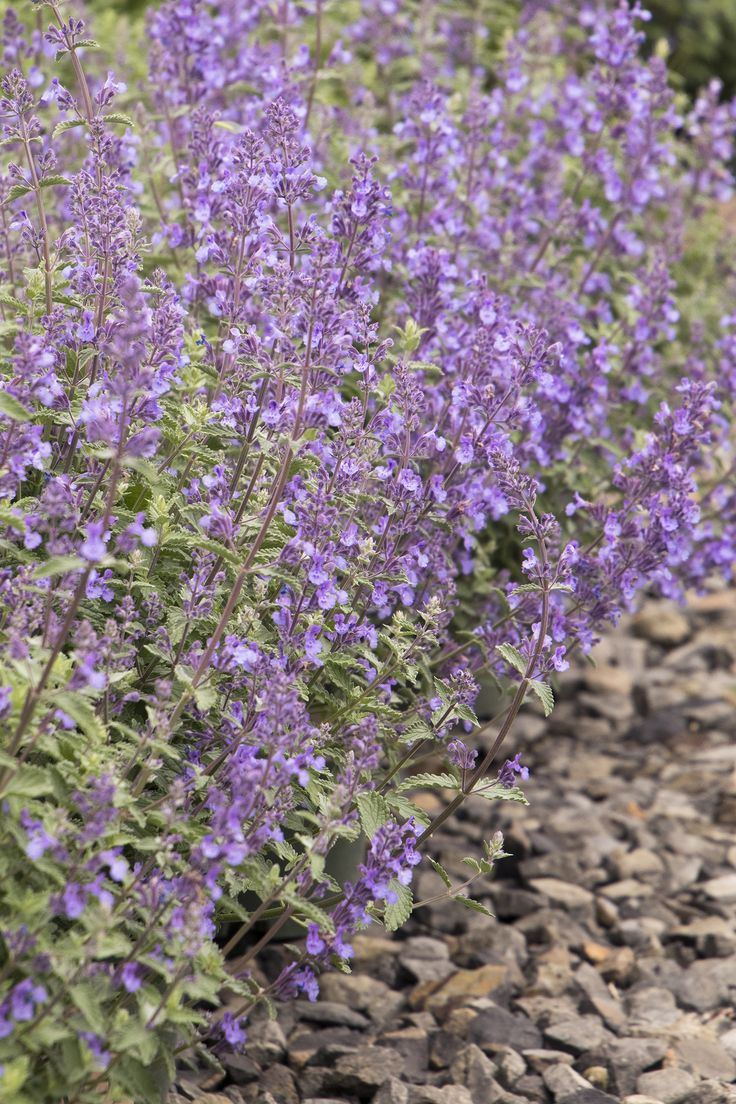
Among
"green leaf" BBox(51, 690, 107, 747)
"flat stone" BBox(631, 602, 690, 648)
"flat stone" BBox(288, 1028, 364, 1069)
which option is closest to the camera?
"green leaf" BBox(51, 690, 107, 747)

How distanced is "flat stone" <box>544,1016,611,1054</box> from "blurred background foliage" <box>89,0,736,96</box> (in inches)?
329

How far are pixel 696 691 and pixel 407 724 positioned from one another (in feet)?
9.61

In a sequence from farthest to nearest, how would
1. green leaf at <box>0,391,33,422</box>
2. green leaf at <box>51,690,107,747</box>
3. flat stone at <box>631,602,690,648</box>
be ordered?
flat stone at <box>631,602,690,648</box>, green leaf at <box>0,391,33,422</box>, green leaf at <box>51,690,107,747</box>

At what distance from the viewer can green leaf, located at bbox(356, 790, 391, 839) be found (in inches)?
108

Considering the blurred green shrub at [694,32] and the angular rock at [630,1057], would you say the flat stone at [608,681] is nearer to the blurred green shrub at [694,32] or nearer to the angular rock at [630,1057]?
the angular rock at [630,1057]

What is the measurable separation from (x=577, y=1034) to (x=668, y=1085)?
12.6 inches

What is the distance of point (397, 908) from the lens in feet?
9.20

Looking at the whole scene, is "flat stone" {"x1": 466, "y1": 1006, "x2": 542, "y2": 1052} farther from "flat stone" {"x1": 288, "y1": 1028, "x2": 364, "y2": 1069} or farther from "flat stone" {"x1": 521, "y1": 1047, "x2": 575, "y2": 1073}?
"flat stone" {"x1": 288, "y1": 1028, "x2": 364, "y2": 1069}

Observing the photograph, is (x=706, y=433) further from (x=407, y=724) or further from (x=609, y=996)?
(x=609, y=996)

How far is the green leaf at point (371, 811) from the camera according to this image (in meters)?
2.74

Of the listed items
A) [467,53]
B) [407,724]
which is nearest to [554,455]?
[407,724]

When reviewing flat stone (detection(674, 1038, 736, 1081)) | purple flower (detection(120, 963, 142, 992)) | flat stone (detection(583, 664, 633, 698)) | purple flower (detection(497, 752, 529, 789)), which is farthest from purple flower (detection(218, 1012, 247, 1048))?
flat stone (detection(583, 664, 633, 698))

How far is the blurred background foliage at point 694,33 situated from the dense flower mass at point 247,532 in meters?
6.37

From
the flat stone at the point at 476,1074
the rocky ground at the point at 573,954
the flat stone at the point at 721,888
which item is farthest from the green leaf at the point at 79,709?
the flat stone at the point at 721,888
